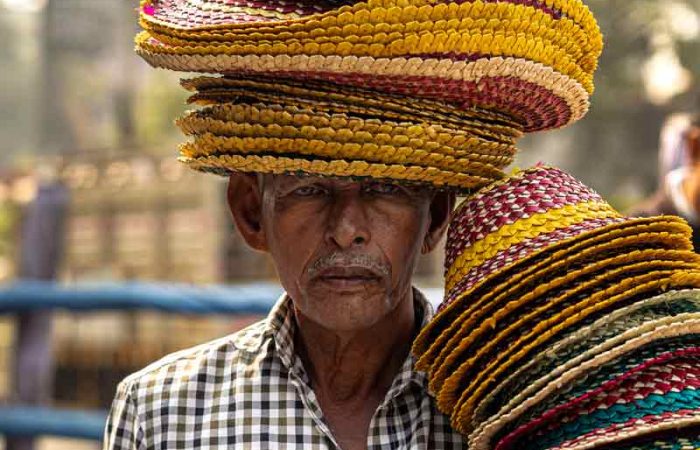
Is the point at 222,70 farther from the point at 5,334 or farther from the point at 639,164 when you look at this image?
the point at 639,164

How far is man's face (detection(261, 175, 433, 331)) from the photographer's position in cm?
180

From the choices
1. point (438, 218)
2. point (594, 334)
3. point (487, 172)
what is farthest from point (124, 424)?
point (594, 334)

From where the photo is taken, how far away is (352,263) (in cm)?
179

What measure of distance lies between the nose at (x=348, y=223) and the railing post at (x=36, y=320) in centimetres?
365

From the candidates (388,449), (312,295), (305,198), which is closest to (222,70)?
(305,198)

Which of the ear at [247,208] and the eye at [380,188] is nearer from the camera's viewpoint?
the eye at [380,188]

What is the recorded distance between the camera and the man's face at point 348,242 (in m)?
1.80

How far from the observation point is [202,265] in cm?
1050

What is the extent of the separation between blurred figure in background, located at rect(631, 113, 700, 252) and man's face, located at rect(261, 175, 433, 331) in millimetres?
1697

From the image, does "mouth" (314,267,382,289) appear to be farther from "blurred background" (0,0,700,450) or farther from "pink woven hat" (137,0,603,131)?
"blurred background" (0,0,700,450)

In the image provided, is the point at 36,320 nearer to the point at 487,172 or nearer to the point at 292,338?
the point at 292,338

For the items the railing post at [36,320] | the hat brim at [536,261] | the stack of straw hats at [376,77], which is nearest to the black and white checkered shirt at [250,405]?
the hat brim at [536,261]

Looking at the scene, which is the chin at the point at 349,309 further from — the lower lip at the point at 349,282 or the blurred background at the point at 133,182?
the blurred background at the point at 133,182

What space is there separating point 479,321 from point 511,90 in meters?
0.37
